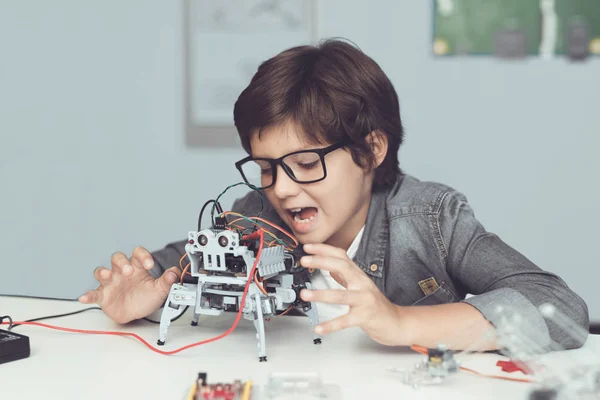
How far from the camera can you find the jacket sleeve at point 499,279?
43.4 inches

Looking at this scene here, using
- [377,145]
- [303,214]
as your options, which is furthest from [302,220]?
[377,145]

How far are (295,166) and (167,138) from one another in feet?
5.53

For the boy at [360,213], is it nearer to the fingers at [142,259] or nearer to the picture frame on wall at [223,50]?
the fingers at [142,259]

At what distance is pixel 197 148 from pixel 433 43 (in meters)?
1.10

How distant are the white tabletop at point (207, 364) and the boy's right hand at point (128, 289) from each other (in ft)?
0.12

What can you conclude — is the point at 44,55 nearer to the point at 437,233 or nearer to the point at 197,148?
the point at 197,148

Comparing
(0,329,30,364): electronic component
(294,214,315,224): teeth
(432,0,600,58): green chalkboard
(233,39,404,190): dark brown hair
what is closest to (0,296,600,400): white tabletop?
(0,329,30,364): electronic component

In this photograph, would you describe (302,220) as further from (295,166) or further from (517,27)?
(517,27)

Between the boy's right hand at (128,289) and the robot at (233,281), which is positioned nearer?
the robot at (233,281)

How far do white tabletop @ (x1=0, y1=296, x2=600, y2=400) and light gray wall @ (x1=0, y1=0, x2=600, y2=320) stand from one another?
62.8 inches

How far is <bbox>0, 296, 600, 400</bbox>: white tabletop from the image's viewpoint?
0.93 metres

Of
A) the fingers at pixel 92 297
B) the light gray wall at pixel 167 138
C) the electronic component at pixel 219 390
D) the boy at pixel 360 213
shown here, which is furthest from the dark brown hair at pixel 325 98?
the light gray wall at pixel 167 138

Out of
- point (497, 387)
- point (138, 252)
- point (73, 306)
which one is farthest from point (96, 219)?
point (497, 387)

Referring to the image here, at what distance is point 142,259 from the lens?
4.09 ft
